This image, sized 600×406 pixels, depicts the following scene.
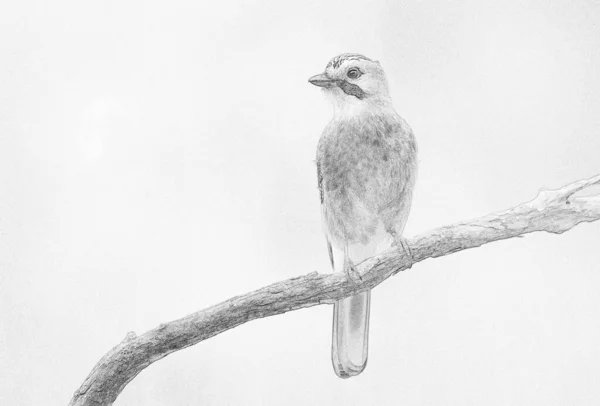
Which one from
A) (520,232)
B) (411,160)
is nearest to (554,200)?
(520,232)

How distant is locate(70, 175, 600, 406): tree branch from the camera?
8.46 ft

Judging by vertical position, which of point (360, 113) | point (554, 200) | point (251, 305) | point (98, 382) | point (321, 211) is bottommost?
point (98, 382)

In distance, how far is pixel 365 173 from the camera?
2795 millimetres

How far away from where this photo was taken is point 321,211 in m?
2.95

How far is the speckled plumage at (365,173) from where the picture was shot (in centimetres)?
279

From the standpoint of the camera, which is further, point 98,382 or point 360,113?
point 360,113

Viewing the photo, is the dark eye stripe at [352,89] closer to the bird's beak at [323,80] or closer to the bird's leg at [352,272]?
the bird's beak at [323,80]

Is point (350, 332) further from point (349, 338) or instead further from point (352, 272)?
point (352, 272)

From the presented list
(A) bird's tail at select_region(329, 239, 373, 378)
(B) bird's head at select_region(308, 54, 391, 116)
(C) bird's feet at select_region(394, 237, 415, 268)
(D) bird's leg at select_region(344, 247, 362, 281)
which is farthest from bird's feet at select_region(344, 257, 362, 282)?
(B) bird's head at select_region(308, 54, 391, 116)

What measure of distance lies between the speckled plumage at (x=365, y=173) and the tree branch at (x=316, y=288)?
0.68ft

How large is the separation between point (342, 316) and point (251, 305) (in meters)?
0.52

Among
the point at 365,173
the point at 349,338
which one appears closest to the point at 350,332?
the point at 349,338

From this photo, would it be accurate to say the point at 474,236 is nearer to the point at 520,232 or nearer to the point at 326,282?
the point at 520,232

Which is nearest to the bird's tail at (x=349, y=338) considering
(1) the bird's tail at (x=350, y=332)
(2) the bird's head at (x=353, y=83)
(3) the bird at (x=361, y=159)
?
(1) the bird's tail at (x=350, y=332)
